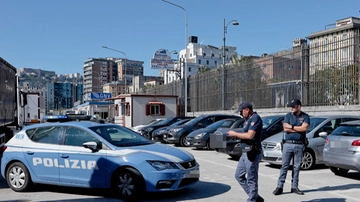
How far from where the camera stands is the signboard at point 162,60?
43.7 metres

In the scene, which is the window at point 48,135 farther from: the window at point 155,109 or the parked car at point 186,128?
the window at point 155,109

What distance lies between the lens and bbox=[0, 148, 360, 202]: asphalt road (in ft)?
23.5

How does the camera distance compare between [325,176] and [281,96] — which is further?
[281,96]

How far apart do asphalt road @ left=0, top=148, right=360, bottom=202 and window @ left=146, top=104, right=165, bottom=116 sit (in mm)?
26410

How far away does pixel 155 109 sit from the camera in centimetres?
3628

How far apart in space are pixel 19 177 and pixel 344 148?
7155 millimetres

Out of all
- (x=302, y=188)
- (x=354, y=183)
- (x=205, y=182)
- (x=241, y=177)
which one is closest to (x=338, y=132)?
(x=354, y=183)

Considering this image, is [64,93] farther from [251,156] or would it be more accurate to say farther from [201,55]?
[251,156]

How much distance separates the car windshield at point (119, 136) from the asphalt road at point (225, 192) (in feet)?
3.45

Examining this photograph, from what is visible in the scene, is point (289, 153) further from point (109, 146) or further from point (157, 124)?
point (157, 124)

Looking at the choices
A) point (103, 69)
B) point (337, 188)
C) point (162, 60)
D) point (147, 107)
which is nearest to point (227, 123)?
point (337, 188)

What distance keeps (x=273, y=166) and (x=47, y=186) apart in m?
6.46

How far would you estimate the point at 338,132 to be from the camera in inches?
358

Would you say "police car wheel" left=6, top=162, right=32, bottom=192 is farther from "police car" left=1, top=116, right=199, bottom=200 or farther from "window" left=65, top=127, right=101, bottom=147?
"window" left=65, top=127, right=101, bottom=147
